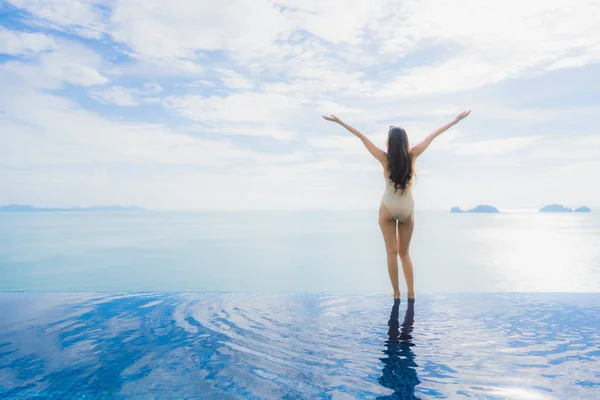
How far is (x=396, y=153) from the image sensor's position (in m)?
4.82

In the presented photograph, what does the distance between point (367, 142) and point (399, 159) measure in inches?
16.5

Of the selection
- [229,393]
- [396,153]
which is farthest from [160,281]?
[229,393]

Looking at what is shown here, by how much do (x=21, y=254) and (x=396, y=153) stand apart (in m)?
20.5

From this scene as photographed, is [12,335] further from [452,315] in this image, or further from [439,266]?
[439,266]

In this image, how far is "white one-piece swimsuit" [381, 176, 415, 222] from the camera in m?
4.90

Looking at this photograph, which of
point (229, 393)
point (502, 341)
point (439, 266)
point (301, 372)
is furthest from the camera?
point (439, 266)

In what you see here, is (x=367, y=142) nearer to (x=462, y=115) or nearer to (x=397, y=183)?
(x=397, y=183)

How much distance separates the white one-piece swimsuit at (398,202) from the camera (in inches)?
193

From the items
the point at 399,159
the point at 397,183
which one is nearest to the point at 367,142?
the point at 399,159

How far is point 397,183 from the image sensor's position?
4.89 m

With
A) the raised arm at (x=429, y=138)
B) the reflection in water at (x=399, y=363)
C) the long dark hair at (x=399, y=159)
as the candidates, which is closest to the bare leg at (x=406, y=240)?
the long dark hair at (x=399, y=159)

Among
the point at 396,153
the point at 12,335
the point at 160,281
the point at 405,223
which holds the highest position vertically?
the point at 396,153

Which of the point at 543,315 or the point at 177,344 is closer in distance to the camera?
the point at 177,344

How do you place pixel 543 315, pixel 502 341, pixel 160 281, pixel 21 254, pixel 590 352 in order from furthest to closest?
pixel 21 254, pixel 160 281, pixel 543 315, pixel 502 341, pixel 590 352
